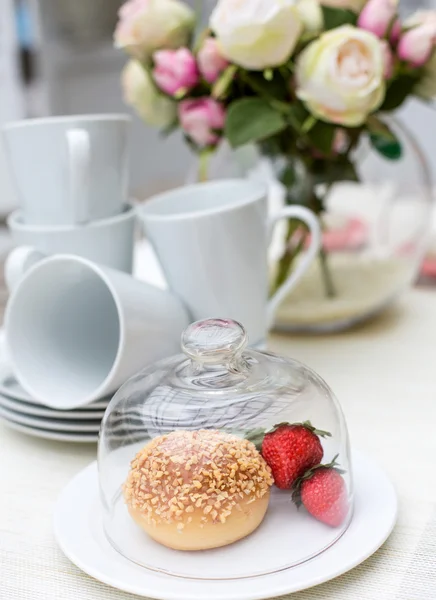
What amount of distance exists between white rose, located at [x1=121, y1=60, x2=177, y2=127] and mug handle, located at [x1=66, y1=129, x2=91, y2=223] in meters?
0.21

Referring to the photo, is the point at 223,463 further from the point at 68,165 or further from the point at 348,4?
the point at 348,4

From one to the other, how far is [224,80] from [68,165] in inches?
8.2

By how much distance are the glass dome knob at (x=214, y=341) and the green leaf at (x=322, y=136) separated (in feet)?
1.22

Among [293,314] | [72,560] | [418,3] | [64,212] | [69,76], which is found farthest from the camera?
[69,76]

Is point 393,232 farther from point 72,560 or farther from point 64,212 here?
point 72,560

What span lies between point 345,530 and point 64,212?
16.7 inches

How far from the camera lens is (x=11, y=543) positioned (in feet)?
1.75

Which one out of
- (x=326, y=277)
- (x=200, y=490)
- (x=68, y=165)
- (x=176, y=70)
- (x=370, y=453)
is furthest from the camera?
(x=326, y=277)

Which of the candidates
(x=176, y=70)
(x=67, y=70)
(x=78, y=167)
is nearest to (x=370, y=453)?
(x=78, y=167)

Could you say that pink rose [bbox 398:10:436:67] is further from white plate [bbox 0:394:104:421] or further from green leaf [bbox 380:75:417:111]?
white plate [bbox 0:394:104:421]

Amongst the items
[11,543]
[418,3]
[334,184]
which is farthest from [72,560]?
[418,3]

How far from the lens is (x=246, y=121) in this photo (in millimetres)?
818

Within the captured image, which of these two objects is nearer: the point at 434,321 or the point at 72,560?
the point at 72,560

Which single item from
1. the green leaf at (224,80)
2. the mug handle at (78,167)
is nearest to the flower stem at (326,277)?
the green leaf at (224,80)
